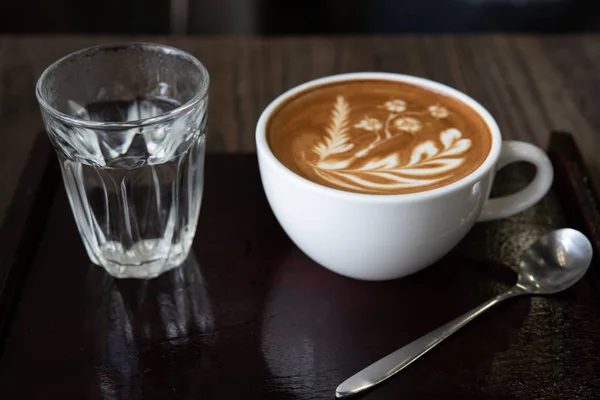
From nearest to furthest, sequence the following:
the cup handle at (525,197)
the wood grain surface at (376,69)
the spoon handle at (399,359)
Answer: the spoon handle at (399,359) < the cup handle at (525,197) < the wood grain surface at (376,69)

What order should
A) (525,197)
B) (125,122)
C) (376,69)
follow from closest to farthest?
1. (125,122)
2. (525,197)
3. (376,69)

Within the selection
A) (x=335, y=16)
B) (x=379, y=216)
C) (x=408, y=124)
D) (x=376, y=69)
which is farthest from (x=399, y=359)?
(x=335, y=16)

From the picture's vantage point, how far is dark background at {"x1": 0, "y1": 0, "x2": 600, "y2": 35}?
60.4 inches

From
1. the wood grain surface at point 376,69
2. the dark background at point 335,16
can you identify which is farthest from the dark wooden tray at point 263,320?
the dark background at point 335,16

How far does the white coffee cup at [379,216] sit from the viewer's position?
53cm

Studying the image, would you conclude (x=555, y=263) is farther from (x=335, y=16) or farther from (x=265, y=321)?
(x=335, y=16)

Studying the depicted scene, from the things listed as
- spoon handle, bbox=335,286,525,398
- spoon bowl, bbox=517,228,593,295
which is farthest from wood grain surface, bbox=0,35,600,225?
spoon handle, bbox=335,286,525,398

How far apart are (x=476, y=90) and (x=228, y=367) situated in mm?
609

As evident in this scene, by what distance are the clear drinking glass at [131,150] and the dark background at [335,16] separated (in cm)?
94

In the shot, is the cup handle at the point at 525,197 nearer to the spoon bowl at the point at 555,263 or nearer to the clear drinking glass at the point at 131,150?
the spoon bowl at the point at 555,263

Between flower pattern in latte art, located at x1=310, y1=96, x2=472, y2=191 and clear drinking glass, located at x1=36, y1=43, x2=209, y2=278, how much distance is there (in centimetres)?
11

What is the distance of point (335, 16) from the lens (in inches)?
62.1

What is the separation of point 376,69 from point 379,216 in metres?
0.54

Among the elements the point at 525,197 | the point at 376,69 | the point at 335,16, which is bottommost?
the point at 335,16
